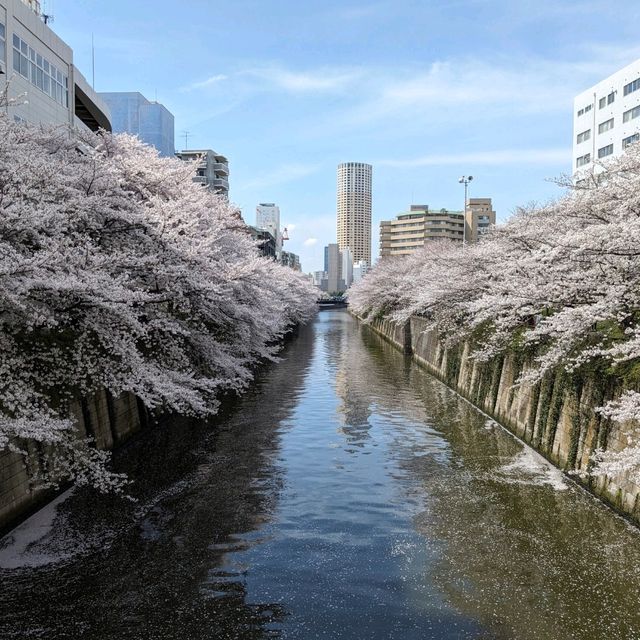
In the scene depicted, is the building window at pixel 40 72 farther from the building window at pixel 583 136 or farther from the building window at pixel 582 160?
the building window at pixel 583 136

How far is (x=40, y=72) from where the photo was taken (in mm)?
34250

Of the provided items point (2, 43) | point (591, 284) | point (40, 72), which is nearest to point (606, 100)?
point (40, 72)

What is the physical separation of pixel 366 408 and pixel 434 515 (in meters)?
15.3

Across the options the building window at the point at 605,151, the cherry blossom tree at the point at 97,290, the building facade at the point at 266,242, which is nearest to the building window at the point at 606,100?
the building window at the point at 605,151

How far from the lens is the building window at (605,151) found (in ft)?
217

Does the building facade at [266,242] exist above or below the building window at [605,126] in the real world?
below

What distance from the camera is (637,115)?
60.3m

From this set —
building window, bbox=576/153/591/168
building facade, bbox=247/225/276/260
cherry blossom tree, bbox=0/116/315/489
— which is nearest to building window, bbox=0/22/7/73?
cherry blossom tree, bbox=0/116/315/489

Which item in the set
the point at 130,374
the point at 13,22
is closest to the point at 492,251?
the point at 130,374

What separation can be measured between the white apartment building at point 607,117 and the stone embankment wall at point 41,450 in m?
49.8

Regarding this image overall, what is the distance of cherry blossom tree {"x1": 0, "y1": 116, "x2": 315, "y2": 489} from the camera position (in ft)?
46.6

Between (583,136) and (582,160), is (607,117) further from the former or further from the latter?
(582,160)

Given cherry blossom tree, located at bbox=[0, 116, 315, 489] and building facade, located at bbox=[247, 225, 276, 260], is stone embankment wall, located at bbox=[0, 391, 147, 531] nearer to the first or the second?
cherry blossom tree, located at bbox=[0, 116, 315, 489]

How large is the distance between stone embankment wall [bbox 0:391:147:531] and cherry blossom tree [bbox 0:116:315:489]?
1.89 feet
